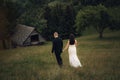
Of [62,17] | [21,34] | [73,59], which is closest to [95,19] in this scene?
[62,17]

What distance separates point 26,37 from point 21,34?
288 centimetres

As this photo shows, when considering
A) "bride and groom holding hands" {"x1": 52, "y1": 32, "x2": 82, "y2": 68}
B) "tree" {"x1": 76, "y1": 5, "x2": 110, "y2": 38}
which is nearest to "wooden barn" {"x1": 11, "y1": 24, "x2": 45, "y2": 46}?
"tree" {"x1": 76, "y1": 5, "x2": 110, "y2": 38}

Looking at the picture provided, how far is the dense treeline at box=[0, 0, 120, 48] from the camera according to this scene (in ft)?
198

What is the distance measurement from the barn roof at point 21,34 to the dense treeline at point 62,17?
1.56m

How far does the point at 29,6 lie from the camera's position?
100 meters

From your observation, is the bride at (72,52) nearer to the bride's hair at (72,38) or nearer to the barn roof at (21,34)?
the bride's hair at (72,38)

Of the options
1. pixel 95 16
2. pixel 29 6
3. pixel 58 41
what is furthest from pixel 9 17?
pixel 58 41

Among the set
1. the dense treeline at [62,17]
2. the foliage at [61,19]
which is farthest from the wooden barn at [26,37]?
the foliage at [61,19]

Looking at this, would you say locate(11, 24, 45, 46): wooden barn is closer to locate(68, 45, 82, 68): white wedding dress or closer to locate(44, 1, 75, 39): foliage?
locate(44, 1, 75, 39): foliage

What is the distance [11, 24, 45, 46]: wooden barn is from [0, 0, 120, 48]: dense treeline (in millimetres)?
1942

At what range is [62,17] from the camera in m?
74.6

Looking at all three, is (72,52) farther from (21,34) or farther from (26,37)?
(21,34)

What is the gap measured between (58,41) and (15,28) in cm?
5287

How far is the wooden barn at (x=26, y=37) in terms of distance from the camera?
62094mm
